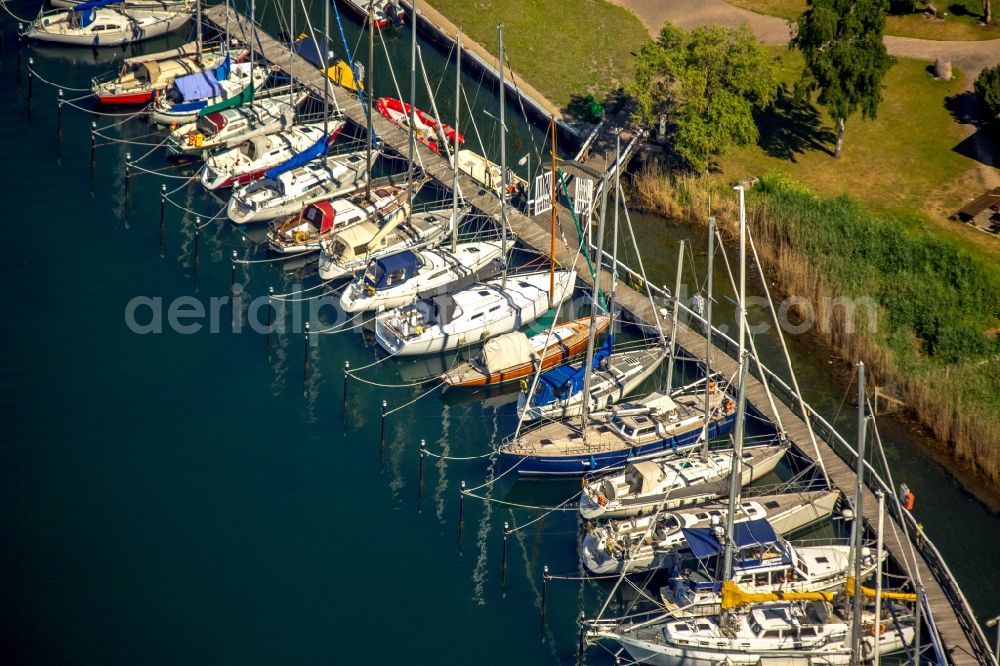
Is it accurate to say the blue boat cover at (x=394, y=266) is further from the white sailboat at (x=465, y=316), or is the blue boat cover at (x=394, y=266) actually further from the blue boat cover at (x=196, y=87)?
the blue boat cover at (x=196, y=87)

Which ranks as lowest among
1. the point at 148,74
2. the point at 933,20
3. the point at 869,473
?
the point at 869,473

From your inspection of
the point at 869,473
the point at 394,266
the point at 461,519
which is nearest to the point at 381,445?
the point at 461,519

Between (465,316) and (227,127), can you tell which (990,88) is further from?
(227,127)

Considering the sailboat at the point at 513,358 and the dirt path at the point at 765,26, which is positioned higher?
the dirt path at the point at 765,26

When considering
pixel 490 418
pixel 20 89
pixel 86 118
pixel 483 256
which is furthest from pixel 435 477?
pixel 20 89

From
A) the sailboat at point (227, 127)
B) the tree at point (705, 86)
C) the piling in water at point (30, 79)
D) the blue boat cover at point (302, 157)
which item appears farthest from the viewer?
the piling in water at point (30, 79)

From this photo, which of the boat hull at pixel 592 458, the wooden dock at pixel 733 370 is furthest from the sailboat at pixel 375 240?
the boat hull at pixel 592 458

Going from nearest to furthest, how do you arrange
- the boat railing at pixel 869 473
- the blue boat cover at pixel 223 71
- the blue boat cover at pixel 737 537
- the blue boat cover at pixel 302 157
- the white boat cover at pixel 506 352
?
1. the boat railing at pixel 869 473
2. the blue boat cover at pixel 737 537
3. the white boat cover at pixel 506 352
4. the blue boat cover at pixel 302 157
5. the blue boat cover at pixel 223 71
